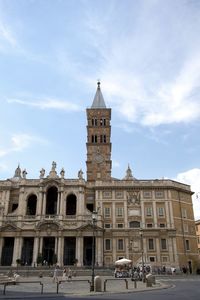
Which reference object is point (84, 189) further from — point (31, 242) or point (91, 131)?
point (91, 131)

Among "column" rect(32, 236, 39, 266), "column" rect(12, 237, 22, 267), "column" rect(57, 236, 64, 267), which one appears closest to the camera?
"column" rect(57, 236, 64, 267)

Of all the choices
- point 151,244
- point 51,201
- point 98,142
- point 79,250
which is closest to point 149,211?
point 151,244

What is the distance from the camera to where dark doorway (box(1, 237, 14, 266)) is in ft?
172

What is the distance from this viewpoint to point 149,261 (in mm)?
52406

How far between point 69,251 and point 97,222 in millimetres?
7160

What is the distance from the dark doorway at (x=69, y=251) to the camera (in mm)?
52669

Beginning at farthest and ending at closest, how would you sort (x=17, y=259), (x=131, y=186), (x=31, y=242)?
(x=131, y=186) → (x=31, y=242) → (x=17, y=259)

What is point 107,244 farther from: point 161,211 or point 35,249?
point 35,249

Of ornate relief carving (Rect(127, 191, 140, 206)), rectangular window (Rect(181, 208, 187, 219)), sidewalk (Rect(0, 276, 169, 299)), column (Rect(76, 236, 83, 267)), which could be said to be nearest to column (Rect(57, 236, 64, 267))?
column (Rect(76, 236, 83, 267))

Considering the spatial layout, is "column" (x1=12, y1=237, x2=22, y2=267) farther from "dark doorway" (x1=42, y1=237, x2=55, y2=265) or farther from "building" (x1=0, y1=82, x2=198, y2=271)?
"dark doorway" (x1=42, y1=237, x2=55, y2=265)

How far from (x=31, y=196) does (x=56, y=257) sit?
13473 millimetres

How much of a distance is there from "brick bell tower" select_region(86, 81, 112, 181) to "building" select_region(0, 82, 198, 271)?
33.8ft

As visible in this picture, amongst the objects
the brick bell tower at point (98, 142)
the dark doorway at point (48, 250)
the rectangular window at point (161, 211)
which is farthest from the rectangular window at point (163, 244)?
the brick bell tower at point (98, 142)

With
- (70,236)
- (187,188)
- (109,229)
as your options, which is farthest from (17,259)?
(187,188)
